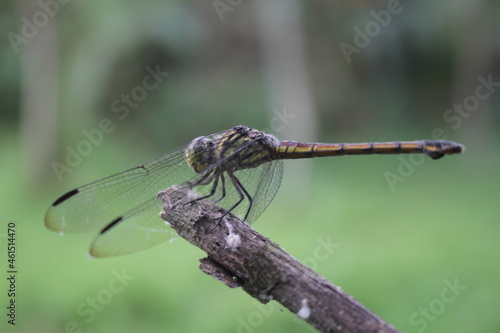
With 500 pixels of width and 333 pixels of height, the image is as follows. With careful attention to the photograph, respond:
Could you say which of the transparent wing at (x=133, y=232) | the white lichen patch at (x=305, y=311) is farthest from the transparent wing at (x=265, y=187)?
the white lichen patch at (x=305, y=311)

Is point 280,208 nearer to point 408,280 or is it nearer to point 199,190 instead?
point 408,280

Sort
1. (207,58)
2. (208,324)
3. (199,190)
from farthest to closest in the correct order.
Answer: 1. (207,58)
2. (208,324)
3. (199,190)

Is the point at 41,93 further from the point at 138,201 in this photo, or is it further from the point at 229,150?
the point at 229,150

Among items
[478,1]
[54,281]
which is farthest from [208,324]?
[478,1]

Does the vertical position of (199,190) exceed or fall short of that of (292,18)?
it falls short

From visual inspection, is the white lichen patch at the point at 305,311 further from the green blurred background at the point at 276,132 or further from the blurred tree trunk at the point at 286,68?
the blurred tree trunk at the point at 286,68

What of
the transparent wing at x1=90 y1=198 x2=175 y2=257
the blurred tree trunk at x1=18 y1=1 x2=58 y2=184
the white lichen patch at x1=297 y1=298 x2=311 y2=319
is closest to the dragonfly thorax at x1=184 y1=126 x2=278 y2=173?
the transparent wing at x1=90 y1=198 x2=175 y2=257

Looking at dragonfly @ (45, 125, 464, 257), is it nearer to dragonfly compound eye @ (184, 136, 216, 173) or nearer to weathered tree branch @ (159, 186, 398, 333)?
dragonfly compound eye @ (184, 136, 216, 173)
